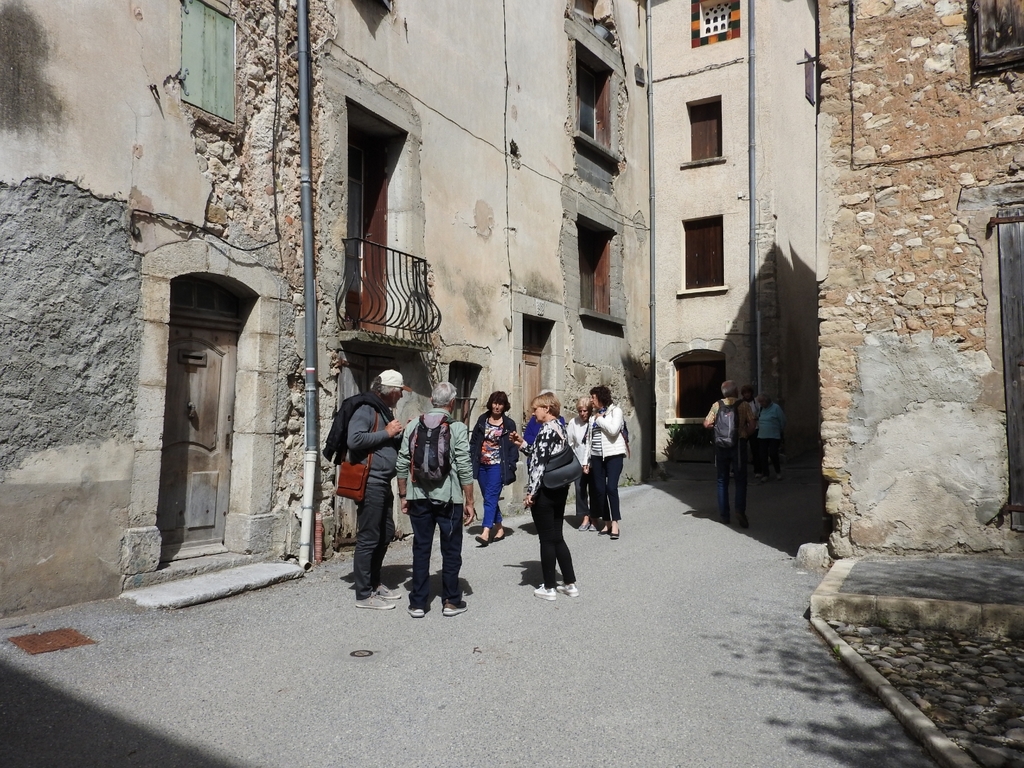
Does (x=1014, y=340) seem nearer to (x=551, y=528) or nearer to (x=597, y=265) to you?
(x=551, y=528)

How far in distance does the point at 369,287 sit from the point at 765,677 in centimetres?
549

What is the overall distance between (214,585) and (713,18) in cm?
1600

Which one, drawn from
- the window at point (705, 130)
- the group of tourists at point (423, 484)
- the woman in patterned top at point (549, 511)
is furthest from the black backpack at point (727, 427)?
the window at point (705, 130)

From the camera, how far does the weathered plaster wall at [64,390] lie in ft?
16.6

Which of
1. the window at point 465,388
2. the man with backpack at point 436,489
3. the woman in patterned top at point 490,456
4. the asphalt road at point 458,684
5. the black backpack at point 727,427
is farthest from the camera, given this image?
the window at point 465,388

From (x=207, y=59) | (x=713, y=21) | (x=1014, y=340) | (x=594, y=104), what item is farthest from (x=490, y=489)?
(x=713, y=21)

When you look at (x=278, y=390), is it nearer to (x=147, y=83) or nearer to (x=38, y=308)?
(x=38, y=308)

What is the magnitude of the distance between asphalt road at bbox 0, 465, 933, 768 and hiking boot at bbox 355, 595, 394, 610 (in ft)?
0.20

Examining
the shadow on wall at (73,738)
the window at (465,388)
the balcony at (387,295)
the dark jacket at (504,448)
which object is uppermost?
the balcony at (387,295)

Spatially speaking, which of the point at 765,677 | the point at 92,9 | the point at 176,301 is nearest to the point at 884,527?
the point at 765,677

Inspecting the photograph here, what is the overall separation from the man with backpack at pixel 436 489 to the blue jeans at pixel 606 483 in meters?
3.39

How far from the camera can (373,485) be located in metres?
5.62

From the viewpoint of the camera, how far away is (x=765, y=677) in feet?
14.1

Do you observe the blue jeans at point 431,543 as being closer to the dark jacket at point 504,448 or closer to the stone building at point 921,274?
the dark jacket at point 504,448
